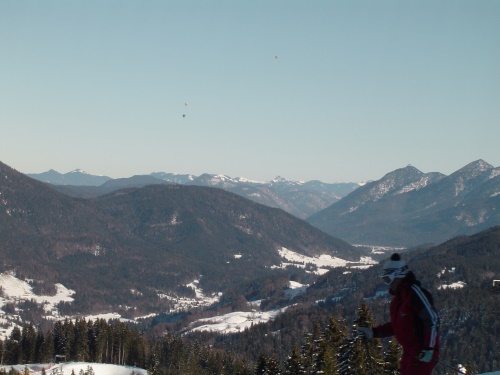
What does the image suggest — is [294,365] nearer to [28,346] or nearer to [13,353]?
[28,346]

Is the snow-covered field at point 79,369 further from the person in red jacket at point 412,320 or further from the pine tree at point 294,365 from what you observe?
the person in red jacket at point 412,320

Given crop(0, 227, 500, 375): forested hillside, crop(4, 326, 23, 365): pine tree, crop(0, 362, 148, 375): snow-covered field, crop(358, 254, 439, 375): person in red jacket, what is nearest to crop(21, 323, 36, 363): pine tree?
crop(0, 227, 500, 375): forested hillside

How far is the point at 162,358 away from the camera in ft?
409

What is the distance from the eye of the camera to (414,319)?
44.3 ft

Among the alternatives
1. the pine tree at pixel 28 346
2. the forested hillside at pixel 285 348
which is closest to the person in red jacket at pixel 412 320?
the forested hillside at pixel 285 348

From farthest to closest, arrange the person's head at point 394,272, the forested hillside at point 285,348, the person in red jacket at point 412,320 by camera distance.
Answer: the forested hillside at point 285,348 < the person's head at point 394,272 < the person in red jacket at point 412,320

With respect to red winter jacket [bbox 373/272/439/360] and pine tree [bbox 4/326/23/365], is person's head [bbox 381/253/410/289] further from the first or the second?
pine tree [bbox 4/326/23/365]

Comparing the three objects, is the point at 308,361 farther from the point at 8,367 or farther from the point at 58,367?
the point at 8,367

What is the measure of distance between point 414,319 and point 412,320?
0.15 ft

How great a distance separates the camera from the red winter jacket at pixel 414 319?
13.2m

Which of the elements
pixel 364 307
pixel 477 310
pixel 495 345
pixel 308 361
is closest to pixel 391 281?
pixel 364 307

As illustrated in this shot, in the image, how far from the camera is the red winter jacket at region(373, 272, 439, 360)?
13.2 meters

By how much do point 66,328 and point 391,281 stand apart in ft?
381

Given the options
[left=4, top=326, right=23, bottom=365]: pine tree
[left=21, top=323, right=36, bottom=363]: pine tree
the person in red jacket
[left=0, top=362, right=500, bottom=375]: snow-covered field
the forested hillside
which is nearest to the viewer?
the person in red jacket
